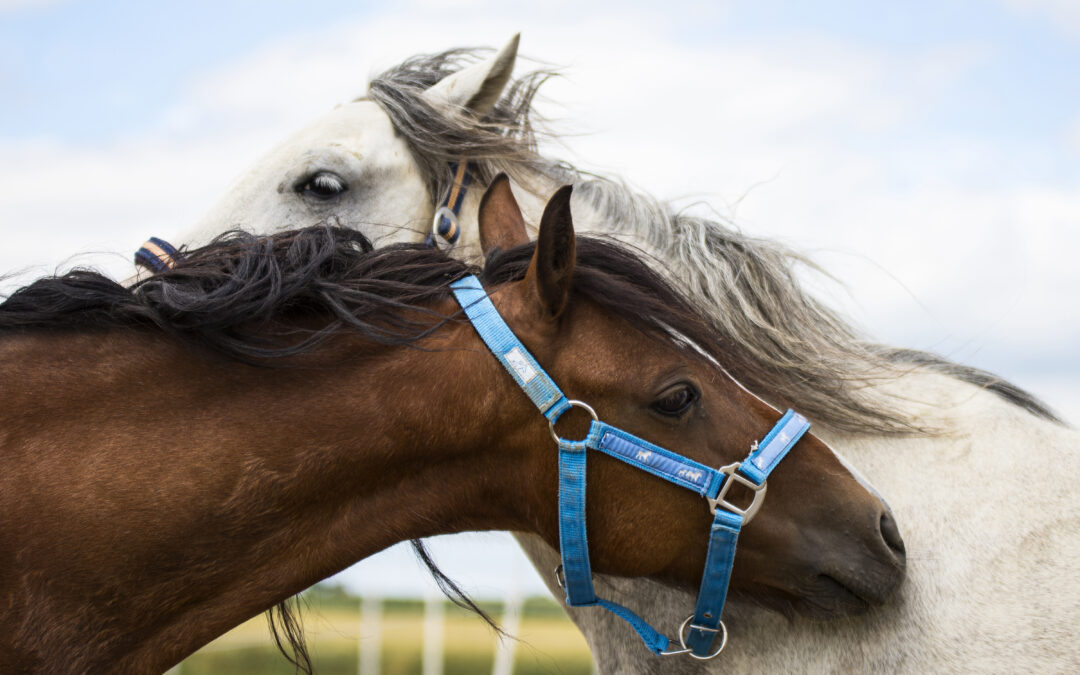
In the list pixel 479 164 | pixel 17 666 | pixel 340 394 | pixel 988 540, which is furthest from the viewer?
pixel 479 164

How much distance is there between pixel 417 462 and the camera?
2.66m

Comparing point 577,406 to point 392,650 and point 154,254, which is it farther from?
point 392,650

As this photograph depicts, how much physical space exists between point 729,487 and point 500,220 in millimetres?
1255

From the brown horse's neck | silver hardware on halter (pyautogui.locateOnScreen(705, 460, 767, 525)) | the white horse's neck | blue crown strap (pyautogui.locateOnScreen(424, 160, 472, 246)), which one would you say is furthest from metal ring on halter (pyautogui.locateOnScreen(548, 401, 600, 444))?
blue crown strap (pyautogui.locateOnScreen(424, 160, 472, 246))

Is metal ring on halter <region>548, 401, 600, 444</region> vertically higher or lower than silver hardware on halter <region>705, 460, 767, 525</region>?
higher

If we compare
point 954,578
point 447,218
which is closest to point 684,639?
point 954,578

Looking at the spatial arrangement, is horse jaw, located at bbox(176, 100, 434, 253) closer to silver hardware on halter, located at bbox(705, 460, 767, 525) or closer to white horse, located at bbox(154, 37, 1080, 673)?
white horse, located at bbox(154, 37, 1080, 673)

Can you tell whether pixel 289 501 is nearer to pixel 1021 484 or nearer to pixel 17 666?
pixel 17 666

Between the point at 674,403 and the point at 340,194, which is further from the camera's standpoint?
the point at 340,194

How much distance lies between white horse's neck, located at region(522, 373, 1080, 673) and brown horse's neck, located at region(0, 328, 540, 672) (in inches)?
33.2

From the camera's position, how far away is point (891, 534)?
265 cm

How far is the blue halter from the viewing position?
2.57 m

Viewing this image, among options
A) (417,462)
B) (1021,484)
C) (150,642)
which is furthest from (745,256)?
(150,642)

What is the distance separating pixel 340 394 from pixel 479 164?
183 cm
